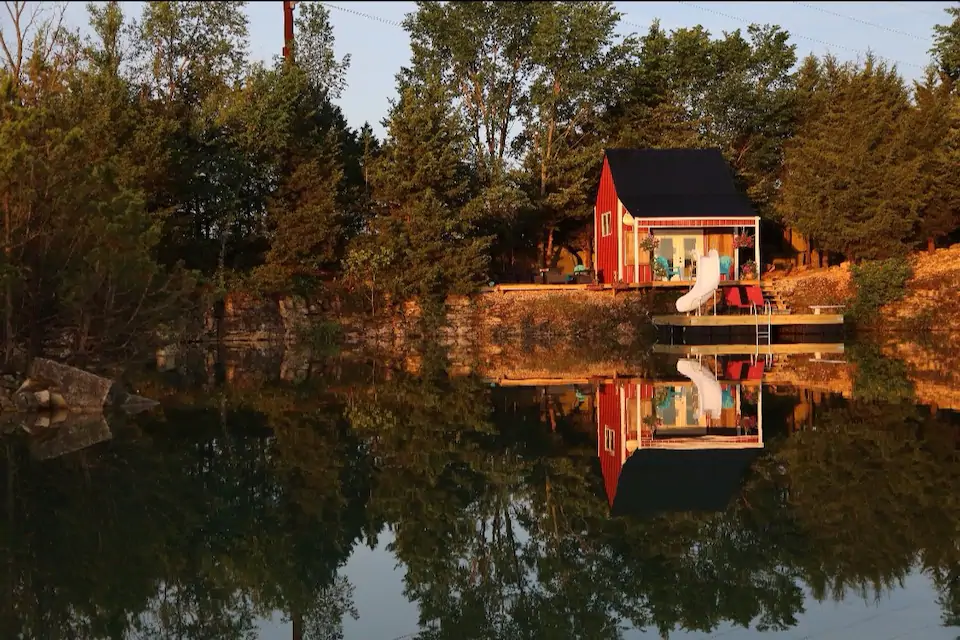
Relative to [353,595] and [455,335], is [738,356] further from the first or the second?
[353,595]

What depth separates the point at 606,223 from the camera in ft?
120

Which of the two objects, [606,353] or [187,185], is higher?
[187,185]

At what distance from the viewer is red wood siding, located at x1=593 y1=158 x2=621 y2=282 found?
35344 millimetres

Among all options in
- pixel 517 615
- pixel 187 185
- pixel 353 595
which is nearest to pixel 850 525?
pixel 517 615

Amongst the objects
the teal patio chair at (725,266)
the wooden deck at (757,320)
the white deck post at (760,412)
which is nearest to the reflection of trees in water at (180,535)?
the white deck post at (760,412)

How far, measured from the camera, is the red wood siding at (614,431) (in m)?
9.30

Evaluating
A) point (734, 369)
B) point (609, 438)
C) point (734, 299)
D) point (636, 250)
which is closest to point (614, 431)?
point (609, 438)

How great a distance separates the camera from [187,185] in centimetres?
3356

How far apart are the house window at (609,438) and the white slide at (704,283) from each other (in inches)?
694

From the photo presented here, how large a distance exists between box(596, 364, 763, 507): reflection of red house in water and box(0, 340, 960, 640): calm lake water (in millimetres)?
67

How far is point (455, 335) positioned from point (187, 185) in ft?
31.3

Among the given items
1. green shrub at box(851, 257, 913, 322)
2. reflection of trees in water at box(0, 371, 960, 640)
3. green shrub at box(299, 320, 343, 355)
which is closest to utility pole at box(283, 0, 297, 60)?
green shrub at box(299, 320, 343, 355)

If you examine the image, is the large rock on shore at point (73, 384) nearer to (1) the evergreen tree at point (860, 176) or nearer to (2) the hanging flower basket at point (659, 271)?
(2) the hanging flower basket at point (659, 271)

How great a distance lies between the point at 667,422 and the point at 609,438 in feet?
4.90
